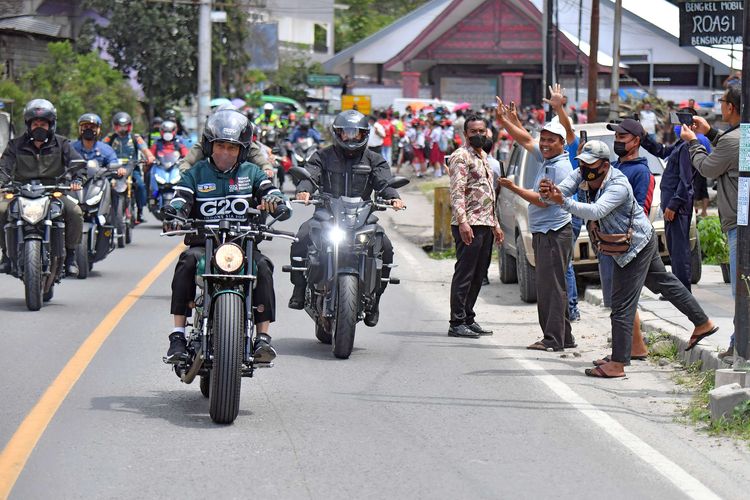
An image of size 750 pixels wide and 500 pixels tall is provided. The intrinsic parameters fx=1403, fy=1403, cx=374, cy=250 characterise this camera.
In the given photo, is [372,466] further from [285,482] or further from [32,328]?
[32,328]

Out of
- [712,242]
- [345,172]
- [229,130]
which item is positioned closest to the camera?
[229,130]

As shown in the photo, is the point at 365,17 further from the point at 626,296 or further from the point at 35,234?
the point at 626,296

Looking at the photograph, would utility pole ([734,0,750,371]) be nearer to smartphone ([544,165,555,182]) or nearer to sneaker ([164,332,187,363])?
smartphone ([544,165,555,182])

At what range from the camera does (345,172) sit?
440 inches

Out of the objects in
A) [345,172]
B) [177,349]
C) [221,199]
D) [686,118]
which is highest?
[686,118]

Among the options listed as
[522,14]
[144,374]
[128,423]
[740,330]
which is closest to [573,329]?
[740,330]

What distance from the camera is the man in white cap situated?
1130cm

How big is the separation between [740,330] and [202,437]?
358 cm

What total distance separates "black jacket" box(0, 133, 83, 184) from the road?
1.63 metres

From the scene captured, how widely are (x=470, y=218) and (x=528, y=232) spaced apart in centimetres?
238

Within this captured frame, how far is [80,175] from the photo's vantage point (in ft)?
46.1

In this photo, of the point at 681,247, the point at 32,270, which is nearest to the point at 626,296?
the point at 681,247

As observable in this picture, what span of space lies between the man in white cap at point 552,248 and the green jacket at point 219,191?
3297 millimetres

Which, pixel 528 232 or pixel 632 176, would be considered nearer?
pixel 632 176
